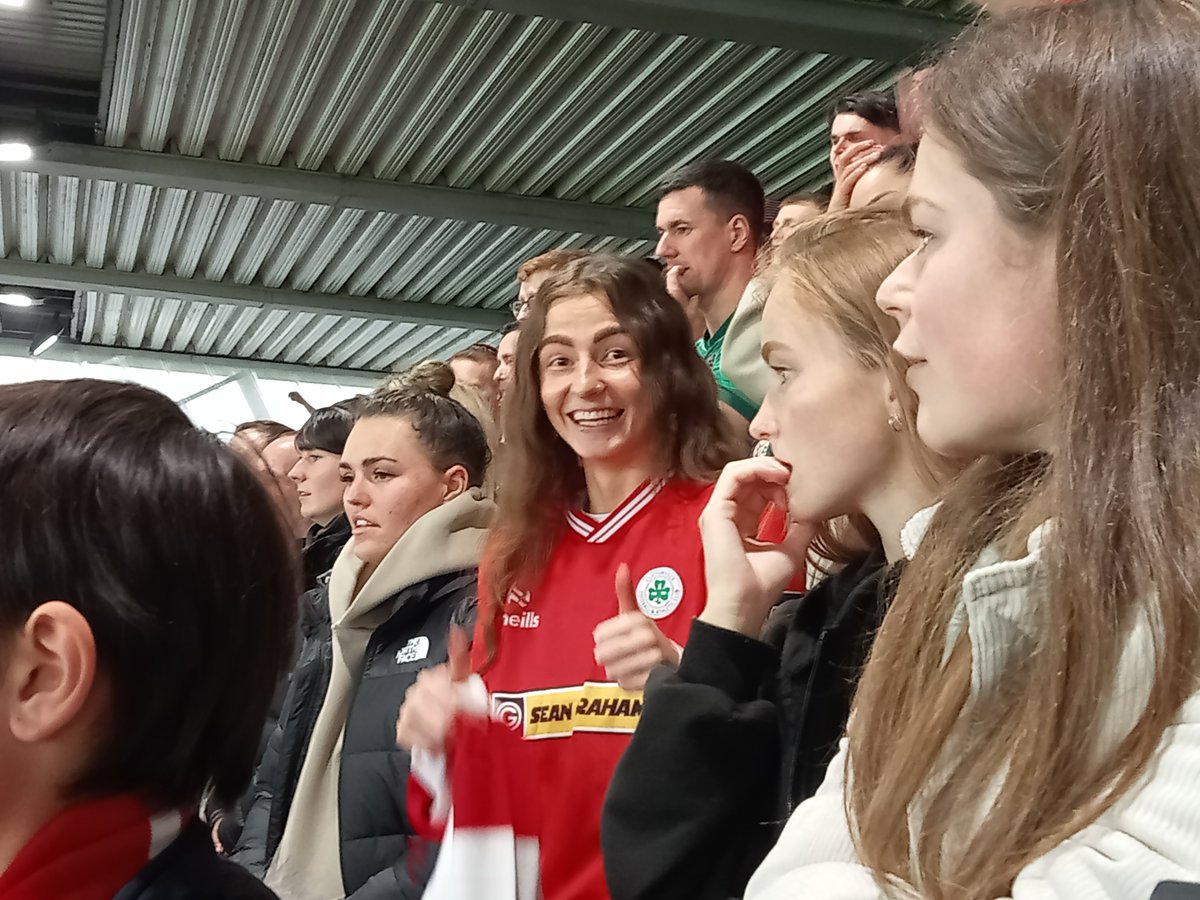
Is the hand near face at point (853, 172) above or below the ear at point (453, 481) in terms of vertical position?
above

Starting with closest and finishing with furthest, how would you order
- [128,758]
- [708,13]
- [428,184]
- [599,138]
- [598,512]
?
[128,758] < [598,512] < [708,13] < [599,138] < [428,184]

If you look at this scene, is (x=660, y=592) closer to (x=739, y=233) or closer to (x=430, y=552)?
(x=430, y=552)

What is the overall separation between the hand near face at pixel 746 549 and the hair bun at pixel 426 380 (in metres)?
1.56

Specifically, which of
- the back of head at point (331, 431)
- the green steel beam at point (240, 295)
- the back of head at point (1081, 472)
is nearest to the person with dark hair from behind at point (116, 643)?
the back of head at point (1081, 472)

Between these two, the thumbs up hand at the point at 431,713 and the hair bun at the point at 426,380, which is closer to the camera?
the thumbs up hand at the point at 431,713

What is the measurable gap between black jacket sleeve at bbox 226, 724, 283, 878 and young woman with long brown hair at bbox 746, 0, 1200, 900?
6.58 ft

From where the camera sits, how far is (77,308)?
31.8 feet

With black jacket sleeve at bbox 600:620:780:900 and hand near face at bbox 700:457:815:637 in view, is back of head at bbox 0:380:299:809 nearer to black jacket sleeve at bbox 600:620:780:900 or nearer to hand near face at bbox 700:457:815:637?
black jacket sleeve at bbox 600:620:780:900

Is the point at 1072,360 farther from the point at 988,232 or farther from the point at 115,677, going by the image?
the point at 115,677

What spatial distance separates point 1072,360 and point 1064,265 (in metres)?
0.07

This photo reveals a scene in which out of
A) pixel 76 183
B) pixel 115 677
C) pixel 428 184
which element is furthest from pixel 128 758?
pixel 76 183

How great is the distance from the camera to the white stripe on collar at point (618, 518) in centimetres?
195

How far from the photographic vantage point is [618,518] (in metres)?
1.96

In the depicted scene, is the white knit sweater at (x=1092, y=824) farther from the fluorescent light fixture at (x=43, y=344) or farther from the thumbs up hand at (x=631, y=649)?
the fluorescent light fixture at (x=43, y=344)
